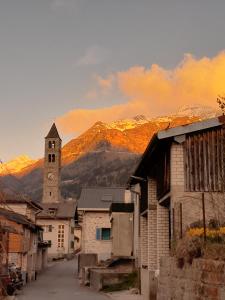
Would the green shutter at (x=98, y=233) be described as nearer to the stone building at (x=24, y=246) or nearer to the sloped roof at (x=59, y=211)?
the stone building at (x=24, y=246)

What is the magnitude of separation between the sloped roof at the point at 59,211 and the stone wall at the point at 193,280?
2296 inches

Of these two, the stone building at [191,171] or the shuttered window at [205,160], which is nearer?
the stone building at [191,171]

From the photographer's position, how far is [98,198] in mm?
53625

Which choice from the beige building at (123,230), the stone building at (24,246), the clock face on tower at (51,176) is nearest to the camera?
the stone building at (24,246)

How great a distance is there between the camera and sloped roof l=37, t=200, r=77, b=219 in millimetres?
73088

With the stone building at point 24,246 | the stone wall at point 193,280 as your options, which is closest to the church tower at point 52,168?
the stone building at point 24,246

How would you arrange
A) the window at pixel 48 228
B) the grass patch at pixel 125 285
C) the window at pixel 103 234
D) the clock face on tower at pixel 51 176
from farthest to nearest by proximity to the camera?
the clock face on tower at pixel 51 176
the window at pixel 48 228
the window at pixel 103 234
the grass patch at pixel 125 285

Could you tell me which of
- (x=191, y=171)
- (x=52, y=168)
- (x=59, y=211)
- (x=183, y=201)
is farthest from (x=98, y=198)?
(x=52, y=168)

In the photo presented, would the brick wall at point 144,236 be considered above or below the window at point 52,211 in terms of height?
below

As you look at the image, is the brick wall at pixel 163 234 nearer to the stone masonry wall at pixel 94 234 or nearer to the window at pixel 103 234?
the stone masonry wall at pixel 94 234

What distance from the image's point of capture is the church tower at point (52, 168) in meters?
107

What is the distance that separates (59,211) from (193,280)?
6506cm

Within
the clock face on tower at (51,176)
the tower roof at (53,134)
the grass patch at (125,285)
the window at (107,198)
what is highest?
the tower roof at (53,134)

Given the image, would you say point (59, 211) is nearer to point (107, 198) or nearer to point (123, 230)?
point (107, 198)
